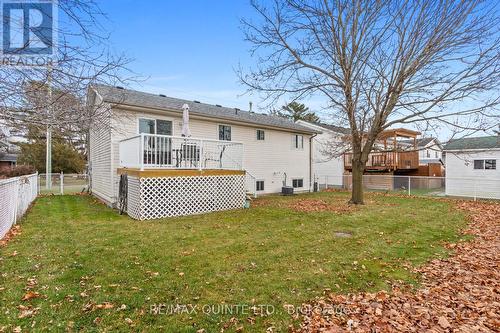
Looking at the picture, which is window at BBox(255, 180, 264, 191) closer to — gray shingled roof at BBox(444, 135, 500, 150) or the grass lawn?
the grass lawn

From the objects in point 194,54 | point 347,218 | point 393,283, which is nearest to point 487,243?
point 347,218

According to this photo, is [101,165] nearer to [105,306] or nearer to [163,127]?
[163,127]

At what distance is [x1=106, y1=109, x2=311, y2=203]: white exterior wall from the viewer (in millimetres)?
11040

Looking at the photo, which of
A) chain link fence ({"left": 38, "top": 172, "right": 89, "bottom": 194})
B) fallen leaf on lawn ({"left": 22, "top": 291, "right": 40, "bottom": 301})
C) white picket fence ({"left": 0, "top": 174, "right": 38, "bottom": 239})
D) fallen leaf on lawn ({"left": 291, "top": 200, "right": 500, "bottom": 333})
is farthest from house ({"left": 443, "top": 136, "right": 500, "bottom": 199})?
chain link fence ({"left": 38, "top": 172, "right": 89, "bottom": 194})

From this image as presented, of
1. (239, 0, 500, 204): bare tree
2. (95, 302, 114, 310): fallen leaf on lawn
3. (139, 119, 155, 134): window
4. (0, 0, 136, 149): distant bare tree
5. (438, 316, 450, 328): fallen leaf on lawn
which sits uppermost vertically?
(239, 0, 500, 204): bare tree

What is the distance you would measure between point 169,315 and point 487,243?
23.2 ft

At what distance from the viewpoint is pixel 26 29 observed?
2967 millimetres

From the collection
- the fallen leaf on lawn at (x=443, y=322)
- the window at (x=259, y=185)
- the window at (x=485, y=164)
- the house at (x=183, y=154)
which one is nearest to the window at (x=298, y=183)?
the house at (x=183, y=154)

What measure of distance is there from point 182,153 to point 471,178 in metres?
17.5

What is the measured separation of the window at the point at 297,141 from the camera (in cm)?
1714

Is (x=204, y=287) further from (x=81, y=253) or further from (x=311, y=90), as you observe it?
(x=311, y=90)

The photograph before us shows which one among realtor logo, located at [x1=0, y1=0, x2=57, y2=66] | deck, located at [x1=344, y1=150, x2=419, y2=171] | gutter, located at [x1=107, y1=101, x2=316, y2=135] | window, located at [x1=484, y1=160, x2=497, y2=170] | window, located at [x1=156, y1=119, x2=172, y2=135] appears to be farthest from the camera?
deck, located at [x1=344, y1=150, x2=419, y2=171]

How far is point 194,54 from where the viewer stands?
1189 cm

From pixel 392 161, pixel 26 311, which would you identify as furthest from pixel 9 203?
pixel 392 161
